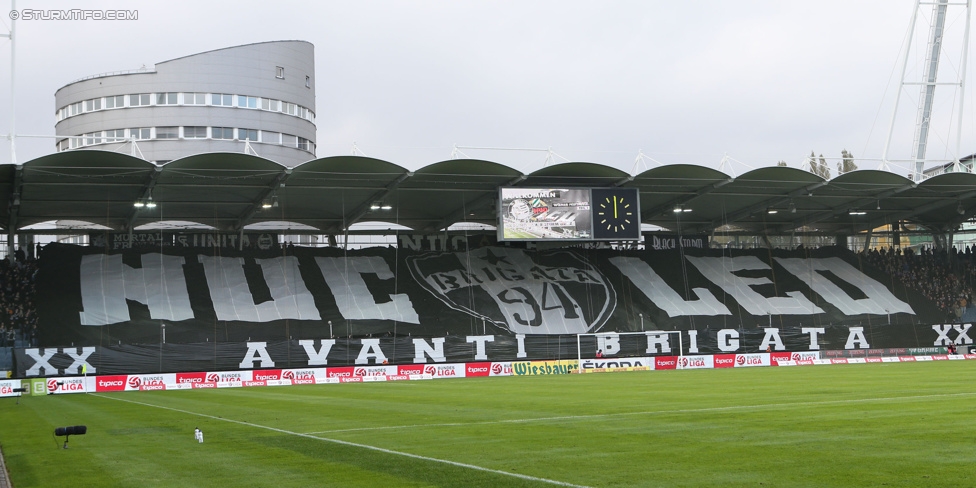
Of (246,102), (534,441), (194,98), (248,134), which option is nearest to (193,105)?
(194,98)

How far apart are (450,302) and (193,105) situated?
34.2 m

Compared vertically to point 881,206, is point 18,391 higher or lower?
lower

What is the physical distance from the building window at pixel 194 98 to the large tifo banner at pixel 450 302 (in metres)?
24.6

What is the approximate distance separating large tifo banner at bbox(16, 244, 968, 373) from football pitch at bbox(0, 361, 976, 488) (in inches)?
786

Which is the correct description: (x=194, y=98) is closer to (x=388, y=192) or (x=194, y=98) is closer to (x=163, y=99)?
(x=163, y=99)

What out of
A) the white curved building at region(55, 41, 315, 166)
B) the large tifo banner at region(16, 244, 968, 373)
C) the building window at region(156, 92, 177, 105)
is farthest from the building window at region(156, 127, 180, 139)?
the large tifo banner at region(16, 244, 968, 373)

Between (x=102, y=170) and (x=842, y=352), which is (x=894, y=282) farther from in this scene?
(x=102, y=170)

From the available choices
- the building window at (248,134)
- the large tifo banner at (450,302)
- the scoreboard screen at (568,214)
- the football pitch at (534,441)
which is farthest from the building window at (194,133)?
the football pitch at (534,441)

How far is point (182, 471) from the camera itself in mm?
12406

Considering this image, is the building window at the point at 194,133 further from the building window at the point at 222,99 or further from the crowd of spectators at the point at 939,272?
the crowd of spectators at the point at 939,272

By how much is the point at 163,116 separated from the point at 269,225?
21592 millimetres

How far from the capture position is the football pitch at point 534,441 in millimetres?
10750

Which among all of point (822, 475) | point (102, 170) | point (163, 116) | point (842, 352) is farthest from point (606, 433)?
point (163, 116)

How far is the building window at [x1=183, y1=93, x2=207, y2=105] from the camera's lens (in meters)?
75.8
